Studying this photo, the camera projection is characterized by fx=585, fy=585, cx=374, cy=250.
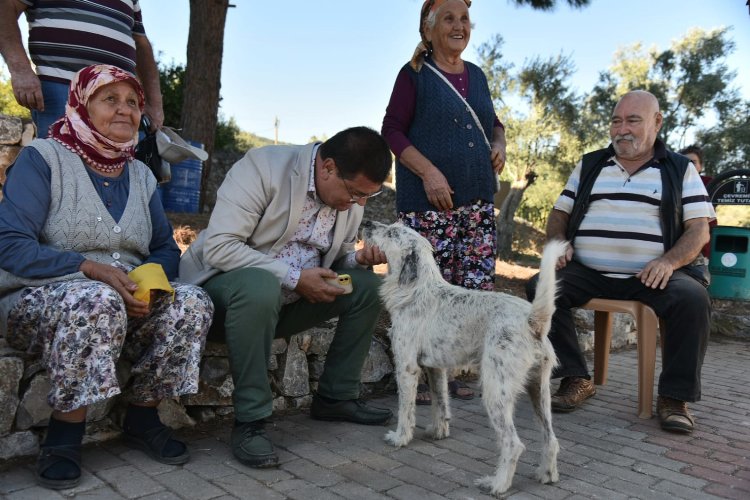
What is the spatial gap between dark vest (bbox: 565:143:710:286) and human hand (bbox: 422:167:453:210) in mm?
1157

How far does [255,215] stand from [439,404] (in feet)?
5.01

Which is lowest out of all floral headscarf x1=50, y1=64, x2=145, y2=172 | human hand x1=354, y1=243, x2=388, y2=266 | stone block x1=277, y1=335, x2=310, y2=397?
stone block x1=277, y1=335, x2=310, y2=397

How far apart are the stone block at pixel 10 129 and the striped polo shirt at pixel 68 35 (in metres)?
1.99

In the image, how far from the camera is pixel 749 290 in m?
7.47

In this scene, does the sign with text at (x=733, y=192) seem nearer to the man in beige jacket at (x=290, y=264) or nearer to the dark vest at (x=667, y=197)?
the dark vest at (x=667, y=197)

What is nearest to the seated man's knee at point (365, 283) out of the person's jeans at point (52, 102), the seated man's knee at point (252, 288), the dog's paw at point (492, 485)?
the seated man's knee at point (252, 288)

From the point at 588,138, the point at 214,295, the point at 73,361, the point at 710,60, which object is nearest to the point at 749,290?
the point at 214,295

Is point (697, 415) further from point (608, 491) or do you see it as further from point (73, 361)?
point (73, 361)

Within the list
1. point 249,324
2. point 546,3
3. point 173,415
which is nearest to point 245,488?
point 249,324

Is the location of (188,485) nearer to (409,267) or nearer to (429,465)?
(429,465)

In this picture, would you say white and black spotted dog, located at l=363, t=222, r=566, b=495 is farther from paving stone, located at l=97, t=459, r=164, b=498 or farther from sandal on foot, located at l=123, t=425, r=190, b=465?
paving stone, located at l=97, t=459, r=164, b=498

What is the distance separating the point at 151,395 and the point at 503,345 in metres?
1.75

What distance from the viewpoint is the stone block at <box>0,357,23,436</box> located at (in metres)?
2.74

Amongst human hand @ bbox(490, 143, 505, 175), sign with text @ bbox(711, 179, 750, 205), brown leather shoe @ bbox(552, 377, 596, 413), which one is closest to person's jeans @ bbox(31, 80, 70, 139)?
human hand @ bbox(490, 143, 505, 175)
